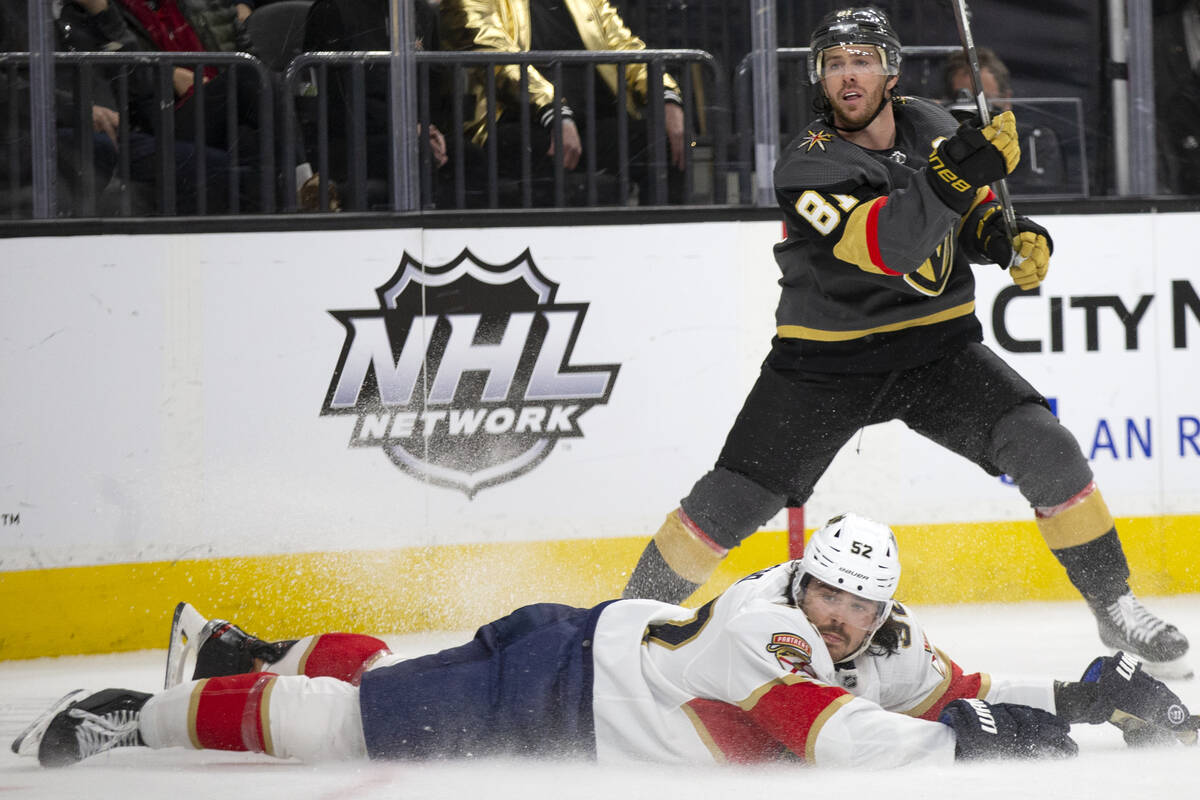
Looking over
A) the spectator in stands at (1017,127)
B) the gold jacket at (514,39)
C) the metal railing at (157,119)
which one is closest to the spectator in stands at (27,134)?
the metal railing at (157,119)

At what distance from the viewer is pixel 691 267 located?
3.93 m

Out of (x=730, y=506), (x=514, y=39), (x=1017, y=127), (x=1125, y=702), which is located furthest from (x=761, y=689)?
(x=1017, y=127)

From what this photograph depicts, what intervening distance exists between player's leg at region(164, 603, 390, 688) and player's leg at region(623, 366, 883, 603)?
575mm

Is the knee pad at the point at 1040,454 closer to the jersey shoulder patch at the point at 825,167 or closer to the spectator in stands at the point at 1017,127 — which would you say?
the jersey shoulder patch at the point at 825,167

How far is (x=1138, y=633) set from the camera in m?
2.86

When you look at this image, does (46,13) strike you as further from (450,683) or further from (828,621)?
(828,621)

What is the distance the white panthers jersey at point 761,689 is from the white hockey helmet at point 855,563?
7 centimetres

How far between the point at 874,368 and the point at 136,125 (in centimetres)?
198

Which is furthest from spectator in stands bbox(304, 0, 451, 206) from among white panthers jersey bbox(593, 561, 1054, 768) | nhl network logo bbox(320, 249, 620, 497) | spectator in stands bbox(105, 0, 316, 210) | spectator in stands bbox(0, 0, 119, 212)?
white panthers jersey bbox(593, 561, 1054, 768)

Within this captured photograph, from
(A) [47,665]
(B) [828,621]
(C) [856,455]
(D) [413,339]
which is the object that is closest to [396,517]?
(D) [413,339]

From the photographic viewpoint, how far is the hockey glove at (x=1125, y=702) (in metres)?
2.30

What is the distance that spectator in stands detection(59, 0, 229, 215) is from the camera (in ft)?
12.4

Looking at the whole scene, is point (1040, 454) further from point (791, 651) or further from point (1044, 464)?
point (791, 651)

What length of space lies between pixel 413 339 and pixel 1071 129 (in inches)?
72.8
